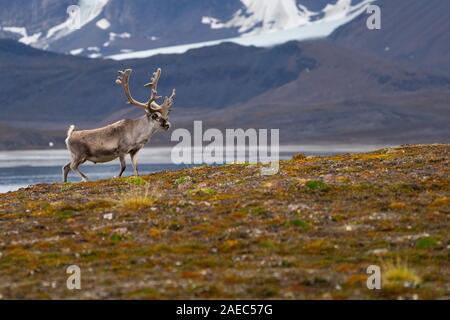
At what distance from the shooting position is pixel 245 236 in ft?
72.2

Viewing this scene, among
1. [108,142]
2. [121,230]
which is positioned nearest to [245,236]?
[121,230]

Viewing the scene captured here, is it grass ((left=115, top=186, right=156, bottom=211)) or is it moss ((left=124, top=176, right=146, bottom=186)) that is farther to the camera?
moss ((left=124, top=176, right=146, bottom=186))

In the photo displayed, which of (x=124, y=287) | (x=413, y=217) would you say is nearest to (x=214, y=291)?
(x=124, y=287)

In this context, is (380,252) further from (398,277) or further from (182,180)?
(182,180)

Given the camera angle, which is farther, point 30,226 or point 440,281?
point 30,226

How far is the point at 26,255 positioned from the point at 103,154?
1386cm

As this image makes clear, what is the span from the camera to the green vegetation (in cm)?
1852

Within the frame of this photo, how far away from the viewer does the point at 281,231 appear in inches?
878

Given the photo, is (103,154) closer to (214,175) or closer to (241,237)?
(214,175)

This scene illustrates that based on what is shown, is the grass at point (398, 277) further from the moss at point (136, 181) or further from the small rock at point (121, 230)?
the moss at point (136, 181)

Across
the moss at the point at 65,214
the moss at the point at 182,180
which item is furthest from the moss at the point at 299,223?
the moss at the point at 182,180

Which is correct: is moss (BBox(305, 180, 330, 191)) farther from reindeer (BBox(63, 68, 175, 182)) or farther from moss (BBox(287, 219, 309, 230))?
reindeer (BBox(63, 68, 175, 182))

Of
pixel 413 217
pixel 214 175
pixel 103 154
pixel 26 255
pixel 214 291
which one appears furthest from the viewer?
pixel 103 154

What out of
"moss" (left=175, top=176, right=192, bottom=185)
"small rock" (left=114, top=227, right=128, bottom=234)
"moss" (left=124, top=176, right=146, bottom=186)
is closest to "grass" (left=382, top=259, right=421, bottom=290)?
"small rock" (left=114, top=227, right=128, bottom=234)
